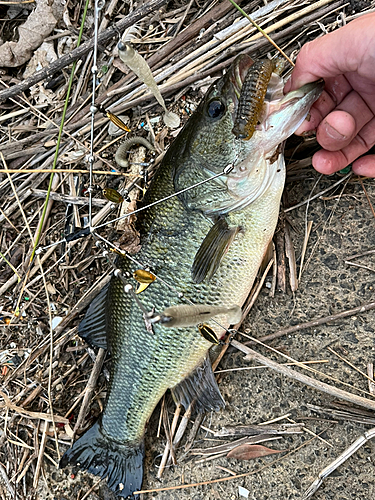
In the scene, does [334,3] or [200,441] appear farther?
[200,441]

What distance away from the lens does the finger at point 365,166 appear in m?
2.30

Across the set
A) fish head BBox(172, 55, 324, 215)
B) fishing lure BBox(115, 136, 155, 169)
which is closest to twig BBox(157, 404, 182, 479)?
fish head BBox(172, 55, 324, 215)

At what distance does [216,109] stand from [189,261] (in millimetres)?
857

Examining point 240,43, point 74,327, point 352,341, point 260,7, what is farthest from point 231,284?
point 260,7

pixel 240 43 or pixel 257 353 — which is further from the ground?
pixel 240 43

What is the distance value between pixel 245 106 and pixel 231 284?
1.01m

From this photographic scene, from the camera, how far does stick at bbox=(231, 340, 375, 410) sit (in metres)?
2.28

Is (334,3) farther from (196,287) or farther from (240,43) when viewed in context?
(196,287)

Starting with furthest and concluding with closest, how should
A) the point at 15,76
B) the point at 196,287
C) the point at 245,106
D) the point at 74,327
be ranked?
the point at 15,76 < the point at 74,327 < the point at 196,287 < the point at 245,106

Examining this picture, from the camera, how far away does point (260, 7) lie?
2.56m

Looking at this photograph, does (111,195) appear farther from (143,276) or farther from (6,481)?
(6,481)

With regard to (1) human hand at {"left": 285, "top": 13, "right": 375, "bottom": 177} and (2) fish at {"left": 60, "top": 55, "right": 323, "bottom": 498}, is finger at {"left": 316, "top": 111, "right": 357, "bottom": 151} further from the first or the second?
(2) fish at {"left": 60, "top": 55, "right": 323, "bottom": 498}

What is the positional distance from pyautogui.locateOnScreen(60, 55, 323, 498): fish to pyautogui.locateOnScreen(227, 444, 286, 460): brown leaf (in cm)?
28

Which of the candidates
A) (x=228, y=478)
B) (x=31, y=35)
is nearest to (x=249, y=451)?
(x=228, y=478)
